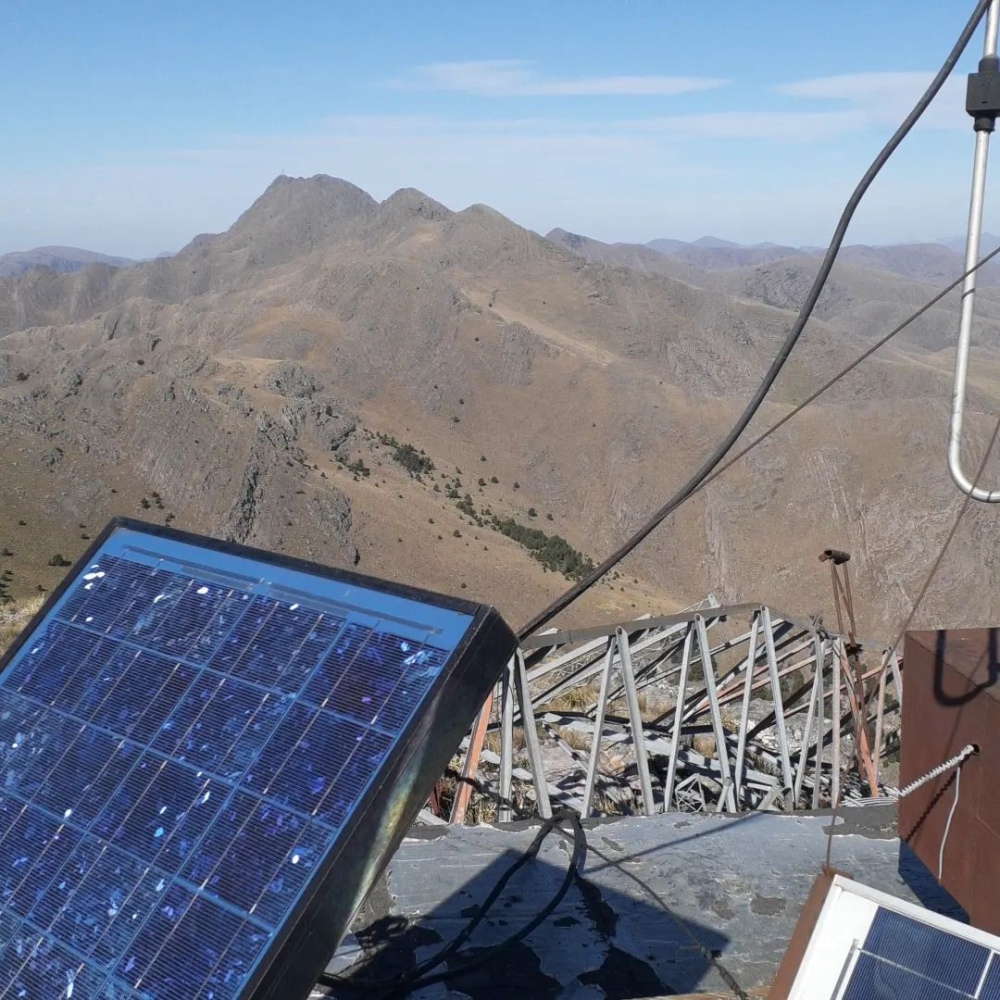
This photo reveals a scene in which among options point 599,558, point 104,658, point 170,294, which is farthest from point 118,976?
point 170,294

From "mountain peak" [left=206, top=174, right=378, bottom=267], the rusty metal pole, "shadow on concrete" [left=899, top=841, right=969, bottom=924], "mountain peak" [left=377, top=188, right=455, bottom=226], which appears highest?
"mountain peak" [left=206, top=174, right=378, bottom=267]

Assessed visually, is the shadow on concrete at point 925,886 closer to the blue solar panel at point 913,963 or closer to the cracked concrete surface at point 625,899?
the cracked concrete surface at point 625,899

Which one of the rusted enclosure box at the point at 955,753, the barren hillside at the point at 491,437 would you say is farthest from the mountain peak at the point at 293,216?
the rusted enclosure box at the point at 955,753

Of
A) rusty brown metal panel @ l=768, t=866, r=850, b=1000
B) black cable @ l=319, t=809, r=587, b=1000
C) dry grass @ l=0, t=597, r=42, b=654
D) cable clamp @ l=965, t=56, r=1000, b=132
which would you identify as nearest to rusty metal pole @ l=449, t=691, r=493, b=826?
black cable @ l=319, t=809, r=587, b=1000

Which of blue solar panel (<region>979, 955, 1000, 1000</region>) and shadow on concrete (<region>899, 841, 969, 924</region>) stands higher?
shadow on concrete (<region>899, 841, 969, 924</region>)

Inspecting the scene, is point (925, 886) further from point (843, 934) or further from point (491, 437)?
point (491, 437)

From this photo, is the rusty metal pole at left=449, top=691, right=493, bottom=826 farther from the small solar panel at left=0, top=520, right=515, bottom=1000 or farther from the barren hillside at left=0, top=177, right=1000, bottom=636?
the barren hillside at left=0, top=177, right=1000, bottom=636

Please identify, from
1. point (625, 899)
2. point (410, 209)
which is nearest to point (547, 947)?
point (625, 899)
